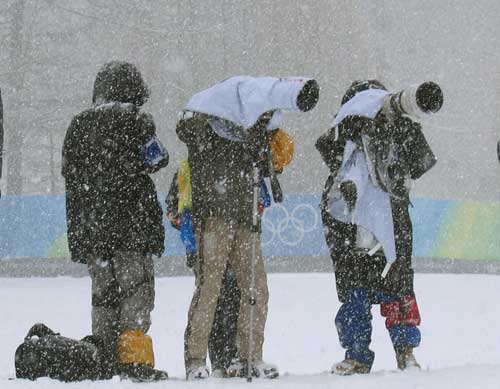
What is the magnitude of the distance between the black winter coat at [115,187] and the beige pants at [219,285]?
31 cm

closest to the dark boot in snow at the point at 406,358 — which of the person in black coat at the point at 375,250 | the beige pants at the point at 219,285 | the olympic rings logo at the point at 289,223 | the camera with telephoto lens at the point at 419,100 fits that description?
the person in black coat at the point at 375,250

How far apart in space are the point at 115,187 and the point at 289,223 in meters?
12.2

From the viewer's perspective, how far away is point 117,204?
5059 mm

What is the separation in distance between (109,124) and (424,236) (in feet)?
44.1

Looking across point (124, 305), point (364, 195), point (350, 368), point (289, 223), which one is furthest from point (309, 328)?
point (289, 223)

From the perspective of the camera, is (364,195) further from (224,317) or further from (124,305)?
(124,305)

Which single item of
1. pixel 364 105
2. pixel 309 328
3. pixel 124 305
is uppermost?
pixel 364 105

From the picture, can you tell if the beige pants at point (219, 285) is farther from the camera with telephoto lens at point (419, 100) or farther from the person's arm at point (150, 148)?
the camera with telephoto lens at point (419, 100)

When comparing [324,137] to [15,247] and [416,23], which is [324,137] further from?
[416,23]

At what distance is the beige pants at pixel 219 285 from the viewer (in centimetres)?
492

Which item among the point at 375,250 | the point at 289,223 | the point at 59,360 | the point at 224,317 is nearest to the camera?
the point at 59,360

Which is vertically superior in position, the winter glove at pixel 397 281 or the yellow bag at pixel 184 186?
the yellow bag at pixel 184 186

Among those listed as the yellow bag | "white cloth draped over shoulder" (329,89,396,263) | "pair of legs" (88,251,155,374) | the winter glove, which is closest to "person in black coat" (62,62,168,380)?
"pair of legs" (88,251,155,374)

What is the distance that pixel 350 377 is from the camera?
4.67 m
